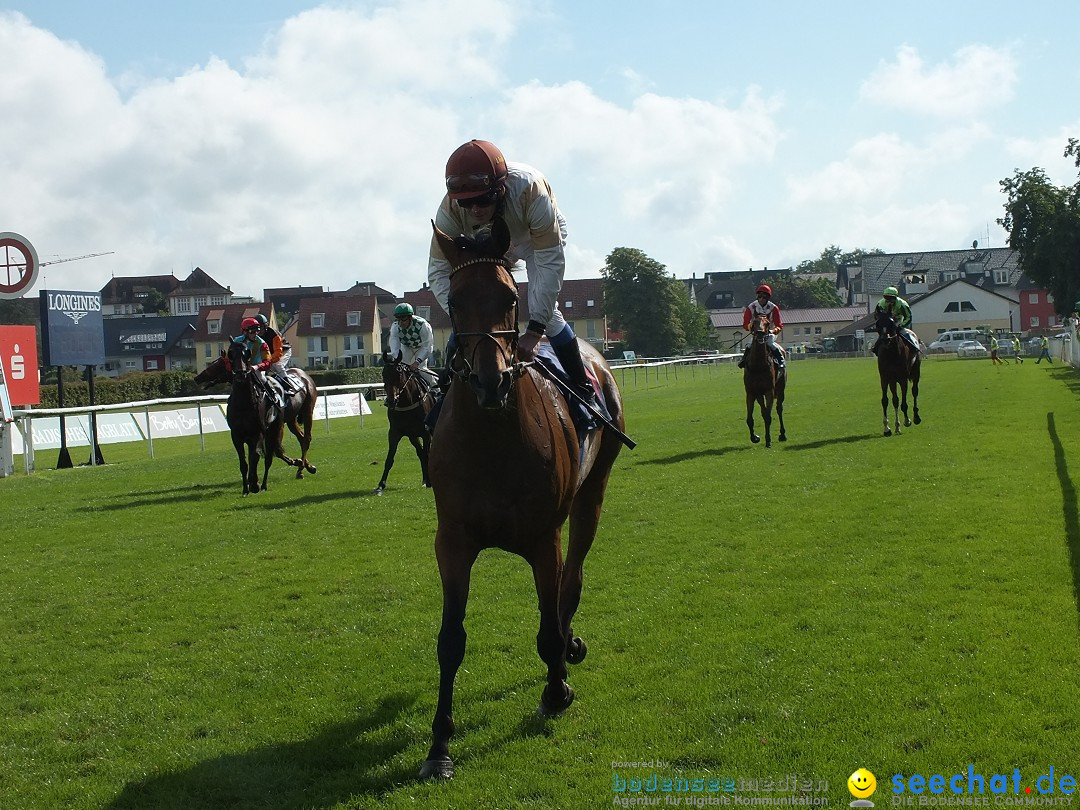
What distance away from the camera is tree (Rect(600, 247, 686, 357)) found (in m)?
90.2

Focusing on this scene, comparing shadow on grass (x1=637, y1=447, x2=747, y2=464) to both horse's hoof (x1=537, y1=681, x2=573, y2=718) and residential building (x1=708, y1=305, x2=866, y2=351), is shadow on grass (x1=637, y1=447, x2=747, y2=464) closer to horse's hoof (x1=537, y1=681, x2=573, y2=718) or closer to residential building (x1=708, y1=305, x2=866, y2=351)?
horse's hoof (x1=537, y1=681, x2=573, y2=718)

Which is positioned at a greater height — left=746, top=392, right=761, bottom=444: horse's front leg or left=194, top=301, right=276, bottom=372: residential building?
left=194, top=301, right=276, bottom=372: residential building

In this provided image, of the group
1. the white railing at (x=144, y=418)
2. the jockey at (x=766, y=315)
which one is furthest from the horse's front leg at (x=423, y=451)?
the white railing at (x=144, y=418)

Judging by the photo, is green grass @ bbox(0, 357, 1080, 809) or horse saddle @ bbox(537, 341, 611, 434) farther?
horse saddle @ bbox(537, 341, 611, 434)

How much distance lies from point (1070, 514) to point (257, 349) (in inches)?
455

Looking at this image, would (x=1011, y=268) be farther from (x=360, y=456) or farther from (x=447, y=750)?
(x=447, y=750)

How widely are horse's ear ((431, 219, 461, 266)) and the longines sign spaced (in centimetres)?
2103

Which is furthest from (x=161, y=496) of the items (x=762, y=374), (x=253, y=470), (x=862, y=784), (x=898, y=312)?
(x=862, y=784)

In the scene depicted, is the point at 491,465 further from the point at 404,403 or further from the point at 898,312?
the point at 898,312

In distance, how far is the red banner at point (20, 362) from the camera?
2669cm

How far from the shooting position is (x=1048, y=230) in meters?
57.9

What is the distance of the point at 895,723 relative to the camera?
15.9ft

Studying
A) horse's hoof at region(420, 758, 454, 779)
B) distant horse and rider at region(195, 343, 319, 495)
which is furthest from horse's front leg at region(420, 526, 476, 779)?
distant horse and rider at region(195, 343, 319, 495)

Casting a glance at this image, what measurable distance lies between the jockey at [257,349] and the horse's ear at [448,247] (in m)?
10.7
